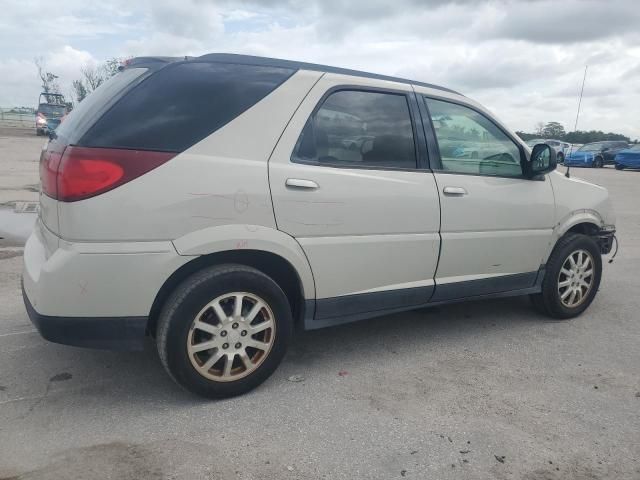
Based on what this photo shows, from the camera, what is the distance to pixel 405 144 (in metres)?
3.56

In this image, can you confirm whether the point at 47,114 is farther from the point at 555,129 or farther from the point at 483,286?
the point at 555,129

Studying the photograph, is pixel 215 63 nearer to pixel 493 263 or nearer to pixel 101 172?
pixel 101 172

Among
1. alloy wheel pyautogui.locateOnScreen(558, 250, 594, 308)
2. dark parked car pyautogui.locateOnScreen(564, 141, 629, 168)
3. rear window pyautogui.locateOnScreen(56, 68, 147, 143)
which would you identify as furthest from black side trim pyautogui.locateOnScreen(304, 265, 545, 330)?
dark parked car pyautogui.locateOnScreen(564, 141, 629, 168)

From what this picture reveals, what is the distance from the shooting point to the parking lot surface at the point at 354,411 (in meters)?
2.47

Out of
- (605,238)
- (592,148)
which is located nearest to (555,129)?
(592,148)

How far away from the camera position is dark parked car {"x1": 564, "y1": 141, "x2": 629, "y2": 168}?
1126 inches

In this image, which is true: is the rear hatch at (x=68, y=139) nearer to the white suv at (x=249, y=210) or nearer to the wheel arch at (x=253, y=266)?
the white suv at (x=249, y=210)

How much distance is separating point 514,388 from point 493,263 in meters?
1.02

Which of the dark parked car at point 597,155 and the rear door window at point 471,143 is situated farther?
the dark parked car at point 597,155

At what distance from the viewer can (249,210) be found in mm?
2883

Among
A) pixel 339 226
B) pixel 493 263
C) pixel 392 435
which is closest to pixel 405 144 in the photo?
pixel 339 226

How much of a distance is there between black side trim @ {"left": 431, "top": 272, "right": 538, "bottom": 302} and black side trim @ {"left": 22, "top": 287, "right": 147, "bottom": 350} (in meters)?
2.01

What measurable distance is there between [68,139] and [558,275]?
3.70 metres

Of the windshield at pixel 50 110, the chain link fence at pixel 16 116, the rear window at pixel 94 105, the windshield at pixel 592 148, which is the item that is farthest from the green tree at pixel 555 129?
the rear window at pixel 94 105
